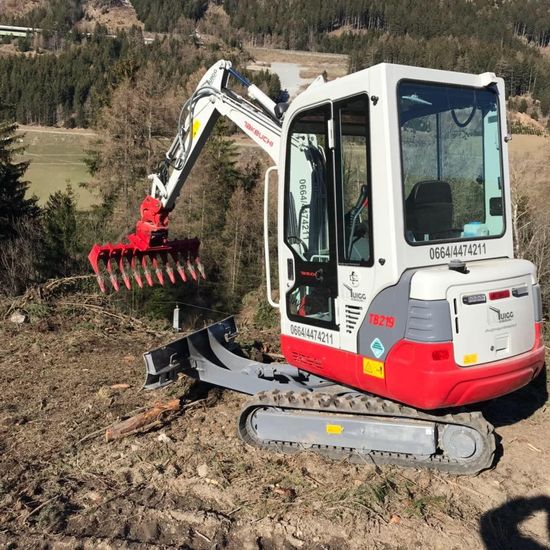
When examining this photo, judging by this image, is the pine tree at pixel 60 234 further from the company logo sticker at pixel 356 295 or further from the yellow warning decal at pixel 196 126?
the company logo sticker at pixel 356 295

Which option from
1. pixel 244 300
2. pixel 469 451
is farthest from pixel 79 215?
pixel 469 451

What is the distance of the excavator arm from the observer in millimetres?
6930

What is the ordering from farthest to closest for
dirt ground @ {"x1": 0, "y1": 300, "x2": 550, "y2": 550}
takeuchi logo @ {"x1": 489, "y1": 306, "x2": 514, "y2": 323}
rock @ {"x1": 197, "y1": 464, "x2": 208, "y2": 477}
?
rock @ {"x1": 197, "y1": 464, "x2": 208, "y2": 477} < takeuchi logo @ {"x1": 489, "y1": 306, "x2": 514, "y2": 323} < dirt ground @ {"x1": 0, "y1": 300, "x2": 550, "y2": 550}

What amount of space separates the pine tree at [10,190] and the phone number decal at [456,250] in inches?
843

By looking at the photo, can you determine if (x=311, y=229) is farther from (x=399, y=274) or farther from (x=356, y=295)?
(x=399, y=274)

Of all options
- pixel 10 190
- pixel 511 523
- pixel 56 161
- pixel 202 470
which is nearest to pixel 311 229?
pixel 202 470

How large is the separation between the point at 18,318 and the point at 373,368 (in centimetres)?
664

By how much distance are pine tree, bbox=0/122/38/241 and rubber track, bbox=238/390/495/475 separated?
20.4 m

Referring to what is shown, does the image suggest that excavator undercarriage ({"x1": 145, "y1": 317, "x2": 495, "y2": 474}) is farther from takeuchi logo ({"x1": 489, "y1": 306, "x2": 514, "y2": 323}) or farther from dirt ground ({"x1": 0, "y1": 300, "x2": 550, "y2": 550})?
takeuchi logo ({"x1": 489, "y1": 306, "x2": 514, "y2": 323})

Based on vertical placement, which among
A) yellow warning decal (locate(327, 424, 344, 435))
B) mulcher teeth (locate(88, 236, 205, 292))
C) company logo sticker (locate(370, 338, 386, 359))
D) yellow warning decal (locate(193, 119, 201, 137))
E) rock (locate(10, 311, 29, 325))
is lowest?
yellow warning decal (locate(327, 424, 344, 435))

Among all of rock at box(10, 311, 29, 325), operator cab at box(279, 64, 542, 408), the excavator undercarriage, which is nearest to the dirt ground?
the excavator undercarriage

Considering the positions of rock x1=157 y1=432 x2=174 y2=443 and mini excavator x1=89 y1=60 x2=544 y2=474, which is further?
rock x1=157 y1=432 x2=174 y2=443

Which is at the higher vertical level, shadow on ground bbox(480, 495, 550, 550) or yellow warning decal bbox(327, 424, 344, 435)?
yellow warning decal bbox(327, 424, 344, 435)

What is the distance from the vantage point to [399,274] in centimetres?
442
